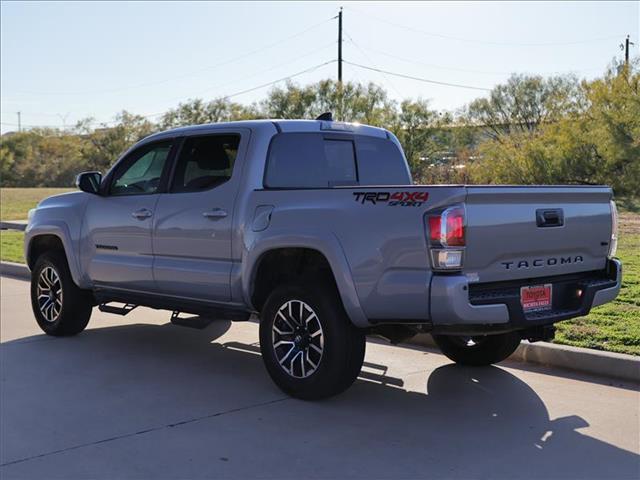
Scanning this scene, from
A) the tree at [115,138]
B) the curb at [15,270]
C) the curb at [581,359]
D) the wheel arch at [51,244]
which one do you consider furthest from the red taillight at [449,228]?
the tree at [115,138]

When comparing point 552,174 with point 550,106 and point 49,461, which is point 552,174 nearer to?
point 550,106

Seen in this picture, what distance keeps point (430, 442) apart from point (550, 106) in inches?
1068

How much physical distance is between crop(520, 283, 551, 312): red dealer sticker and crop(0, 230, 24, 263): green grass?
10.6 metres

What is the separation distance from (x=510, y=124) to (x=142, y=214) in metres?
38.2

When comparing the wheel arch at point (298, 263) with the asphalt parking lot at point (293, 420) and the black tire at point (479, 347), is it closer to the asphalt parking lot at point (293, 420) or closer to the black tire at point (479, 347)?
the asphalt parking lot at point (293, 420)

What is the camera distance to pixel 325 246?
17.0 feet

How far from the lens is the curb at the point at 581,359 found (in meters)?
6.00

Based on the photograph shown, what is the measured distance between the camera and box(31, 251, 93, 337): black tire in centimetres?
764

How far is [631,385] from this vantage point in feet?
19.4

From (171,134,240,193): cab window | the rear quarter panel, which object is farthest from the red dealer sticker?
(171,134,240,193): cab window

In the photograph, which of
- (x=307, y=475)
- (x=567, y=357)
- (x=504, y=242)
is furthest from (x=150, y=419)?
(x=567, y=357)

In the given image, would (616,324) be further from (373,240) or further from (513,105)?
(513,105)

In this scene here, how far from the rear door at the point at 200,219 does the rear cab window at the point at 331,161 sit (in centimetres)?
30

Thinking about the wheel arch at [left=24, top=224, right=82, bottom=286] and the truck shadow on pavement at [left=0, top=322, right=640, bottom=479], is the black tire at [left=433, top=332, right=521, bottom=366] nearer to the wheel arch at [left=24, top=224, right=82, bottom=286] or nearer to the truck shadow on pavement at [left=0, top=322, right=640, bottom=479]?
the truck shadow on pavement at [left=0, top=322, right=640, bottom=479]
